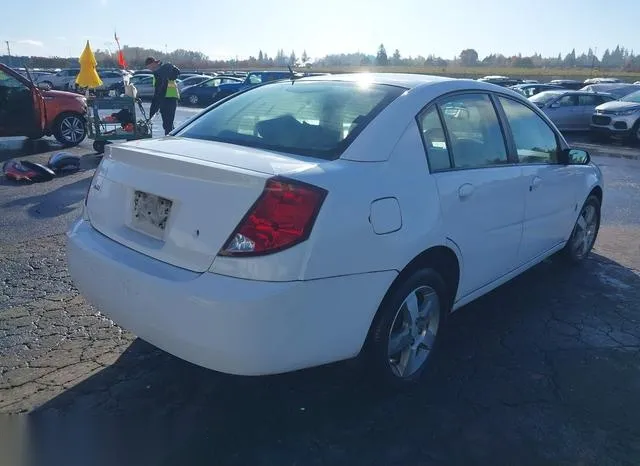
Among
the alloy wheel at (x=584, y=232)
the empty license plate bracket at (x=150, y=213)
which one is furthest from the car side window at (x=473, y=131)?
the alloy wheel at (x=584, y=232)

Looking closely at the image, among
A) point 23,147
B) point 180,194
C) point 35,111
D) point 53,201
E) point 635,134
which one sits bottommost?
point 635,134

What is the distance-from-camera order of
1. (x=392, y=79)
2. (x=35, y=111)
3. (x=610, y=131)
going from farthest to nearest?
1. (x=610, y=131)
2. (x=35, y=111)
3. (x=392, y=79)

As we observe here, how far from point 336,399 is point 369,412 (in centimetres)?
20

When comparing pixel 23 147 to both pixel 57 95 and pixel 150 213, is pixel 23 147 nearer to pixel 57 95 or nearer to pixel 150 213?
pixel 57 95

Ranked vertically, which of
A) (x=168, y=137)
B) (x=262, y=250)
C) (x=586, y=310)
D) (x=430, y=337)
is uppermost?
(x=168, y=137)

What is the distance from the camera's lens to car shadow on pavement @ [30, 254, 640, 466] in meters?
2.65

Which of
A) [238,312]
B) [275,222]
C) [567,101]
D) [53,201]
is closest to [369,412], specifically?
[238,312]

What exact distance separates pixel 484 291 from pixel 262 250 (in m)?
1.96

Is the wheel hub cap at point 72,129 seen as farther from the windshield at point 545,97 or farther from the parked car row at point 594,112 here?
the windshield at point 545,97

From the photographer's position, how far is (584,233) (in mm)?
5367

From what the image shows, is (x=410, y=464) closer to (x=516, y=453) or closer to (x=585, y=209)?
(x=516, y=453)

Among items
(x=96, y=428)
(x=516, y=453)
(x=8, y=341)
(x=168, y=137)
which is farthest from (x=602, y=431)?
(x=8, y=341)

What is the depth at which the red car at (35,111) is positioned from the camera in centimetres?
1119

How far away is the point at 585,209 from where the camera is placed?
5.30m
